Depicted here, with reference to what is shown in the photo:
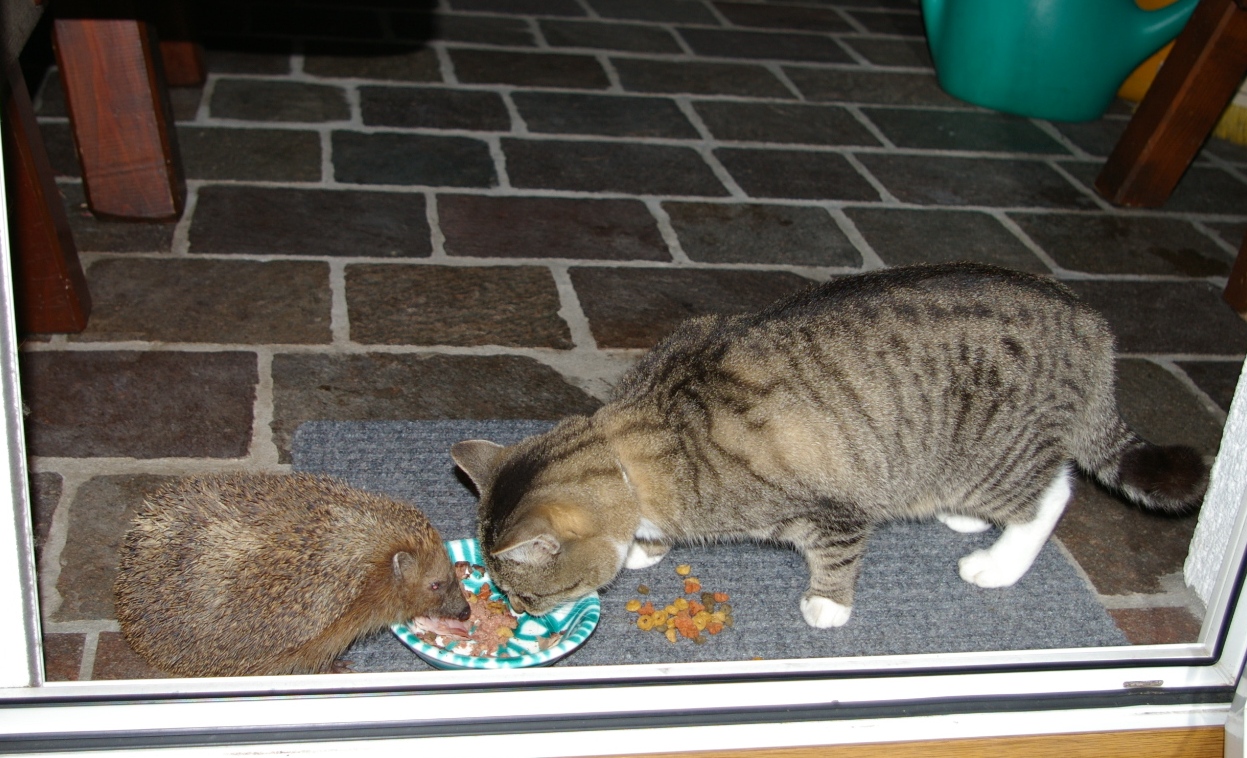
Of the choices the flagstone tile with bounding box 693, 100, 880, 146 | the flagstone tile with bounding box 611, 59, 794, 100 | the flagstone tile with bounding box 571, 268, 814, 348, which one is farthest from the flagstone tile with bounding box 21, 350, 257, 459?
the flagstone tile with bounding box 611, 59, 794, 100

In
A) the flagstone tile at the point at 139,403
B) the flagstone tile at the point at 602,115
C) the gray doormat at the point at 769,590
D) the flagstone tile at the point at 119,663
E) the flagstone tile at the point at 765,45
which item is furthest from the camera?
the flagstone tile at the point at 765,45

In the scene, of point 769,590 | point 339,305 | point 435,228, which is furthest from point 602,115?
point 769,590

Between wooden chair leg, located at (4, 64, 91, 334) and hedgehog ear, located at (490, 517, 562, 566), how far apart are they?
65.9 inches

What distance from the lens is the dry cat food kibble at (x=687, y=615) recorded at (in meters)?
2.35

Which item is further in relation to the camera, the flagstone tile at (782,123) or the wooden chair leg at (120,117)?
the flagstone tile at (782,123)

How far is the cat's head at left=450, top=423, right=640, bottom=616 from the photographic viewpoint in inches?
83.2

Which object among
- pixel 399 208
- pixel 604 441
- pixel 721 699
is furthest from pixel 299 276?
pixel 721 699

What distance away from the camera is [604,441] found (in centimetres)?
226

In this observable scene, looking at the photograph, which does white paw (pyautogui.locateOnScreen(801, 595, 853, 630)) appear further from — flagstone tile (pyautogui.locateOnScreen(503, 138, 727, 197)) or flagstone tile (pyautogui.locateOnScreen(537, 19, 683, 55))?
flagstone tile (pyautogui.locateOnScreen(537, 19, 683, 55))

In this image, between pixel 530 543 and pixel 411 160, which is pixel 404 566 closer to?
pixel 530 543

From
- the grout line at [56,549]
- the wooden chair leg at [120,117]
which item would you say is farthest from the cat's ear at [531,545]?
the wooden chair leg at [120,117]

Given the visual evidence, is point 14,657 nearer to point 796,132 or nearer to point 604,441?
point 604,441

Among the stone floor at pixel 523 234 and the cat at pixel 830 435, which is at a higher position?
the cat at pixel 830 435

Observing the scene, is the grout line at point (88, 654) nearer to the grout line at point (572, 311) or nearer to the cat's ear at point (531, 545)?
the cat's ear at point (531, 545)
